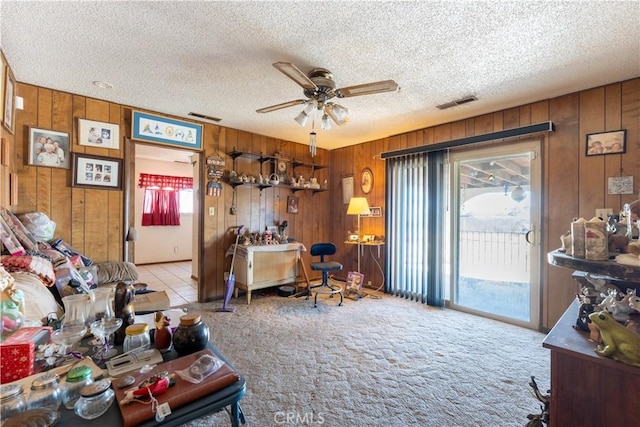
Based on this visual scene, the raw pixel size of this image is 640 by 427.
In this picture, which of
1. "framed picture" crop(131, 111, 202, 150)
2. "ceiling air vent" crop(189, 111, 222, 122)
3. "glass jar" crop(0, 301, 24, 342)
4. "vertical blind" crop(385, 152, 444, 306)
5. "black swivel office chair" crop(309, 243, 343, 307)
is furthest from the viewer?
"black swivel office chair" crop(309, 243, 343, 307)

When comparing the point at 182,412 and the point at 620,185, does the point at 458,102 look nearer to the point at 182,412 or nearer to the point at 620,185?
the point at 620,185

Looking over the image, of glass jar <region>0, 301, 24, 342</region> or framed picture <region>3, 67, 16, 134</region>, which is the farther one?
framed picture <region>3, 67, 16, 134</region>

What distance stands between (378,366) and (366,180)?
313 centimetres

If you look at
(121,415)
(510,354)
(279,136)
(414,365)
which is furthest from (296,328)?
(279,136)

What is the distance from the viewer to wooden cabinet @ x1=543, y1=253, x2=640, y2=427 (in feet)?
3.23

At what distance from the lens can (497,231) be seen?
3.39 meters

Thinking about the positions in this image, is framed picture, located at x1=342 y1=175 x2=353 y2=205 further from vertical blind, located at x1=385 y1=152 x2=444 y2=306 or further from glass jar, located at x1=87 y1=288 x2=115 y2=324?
glass jar, located at x1=87 y1=288 x2=115 y2=324

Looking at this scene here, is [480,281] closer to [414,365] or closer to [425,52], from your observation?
[414,365]

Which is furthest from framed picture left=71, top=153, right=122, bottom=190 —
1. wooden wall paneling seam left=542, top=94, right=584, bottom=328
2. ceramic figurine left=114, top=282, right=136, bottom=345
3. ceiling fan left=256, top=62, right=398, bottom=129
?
wooden wall paneling seam left=542, top=94, right=584, bottom=328

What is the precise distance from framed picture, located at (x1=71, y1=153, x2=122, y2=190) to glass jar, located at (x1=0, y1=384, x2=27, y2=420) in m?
2.81

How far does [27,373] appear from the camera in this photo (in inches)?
39.7

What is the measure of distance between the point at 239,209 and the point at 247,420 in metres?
3.01

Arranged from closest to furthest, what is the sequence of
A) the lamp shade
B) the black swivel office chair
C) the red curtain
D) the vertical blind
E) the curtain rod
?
1. the curtain rod
2. the vertical blind
3. the black swivel office chair
4. the lamp shade
5. the red curtain

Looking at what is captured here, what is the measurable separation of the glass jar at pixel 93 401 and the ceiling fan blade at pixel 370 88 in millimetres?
2108
